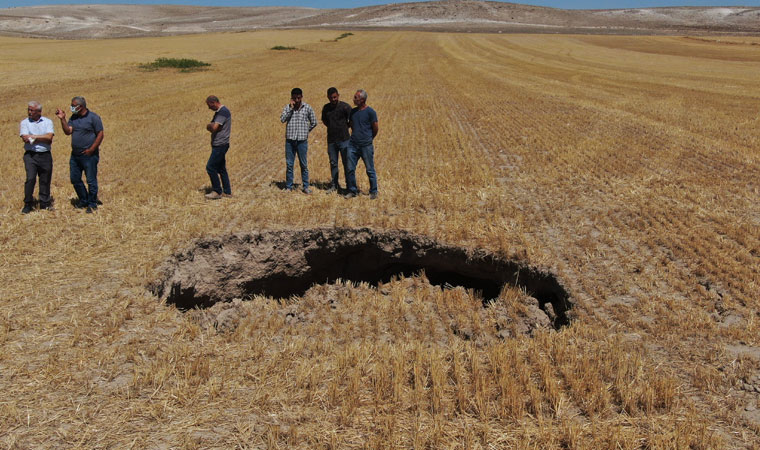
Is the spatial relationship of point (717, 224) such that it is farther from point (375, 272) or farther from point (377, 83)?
point (377, 83)

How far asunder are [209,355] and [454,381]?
2219 mm

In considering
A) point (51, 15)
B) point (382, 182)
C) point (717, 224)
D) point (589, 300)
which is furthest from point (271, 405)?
point (51, 15)

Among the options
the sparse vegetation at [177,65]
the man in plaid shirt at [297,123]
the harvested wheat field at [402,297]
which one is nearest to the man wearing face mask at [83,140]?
the harvested wheat field at [402,297]

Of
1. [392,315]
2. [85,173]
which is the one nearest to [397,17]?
[85,173]

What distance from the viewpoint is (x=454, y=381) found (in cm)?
390

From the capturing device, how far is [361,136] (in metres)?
8.03

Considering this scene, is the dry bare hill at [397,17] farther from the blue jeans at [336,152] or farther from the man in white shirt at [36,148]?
the man in white shirt at [36,148]

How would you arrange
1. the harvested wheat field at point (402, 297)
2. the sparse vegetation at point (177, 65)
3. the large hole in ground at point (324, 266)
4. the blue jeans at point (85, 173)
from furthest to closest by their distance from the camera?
the sparse vegetation at point (177, 65)
the blue jeans at point (85, 173)
the large hole in ground at point (324, 266)
the harvested wheat field at point (402, 297)

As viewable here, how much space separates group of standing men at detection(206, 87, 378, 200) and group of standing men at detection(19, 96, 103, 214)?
70.2 inches

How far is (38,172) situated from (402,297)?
21.0ft

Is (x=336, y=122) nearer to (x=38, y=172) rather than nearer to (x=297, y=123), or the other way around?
(x=297, y=123)

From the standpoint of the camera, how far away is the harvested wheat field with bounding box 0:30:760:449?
3449mm

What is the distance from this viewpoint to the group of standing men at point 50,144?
7246 mm

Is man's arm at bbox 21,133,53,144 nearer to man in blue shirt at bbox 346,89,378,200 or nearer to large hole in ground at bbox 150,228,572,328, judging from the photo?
large hole in ground at bbox 150,228,572,328
